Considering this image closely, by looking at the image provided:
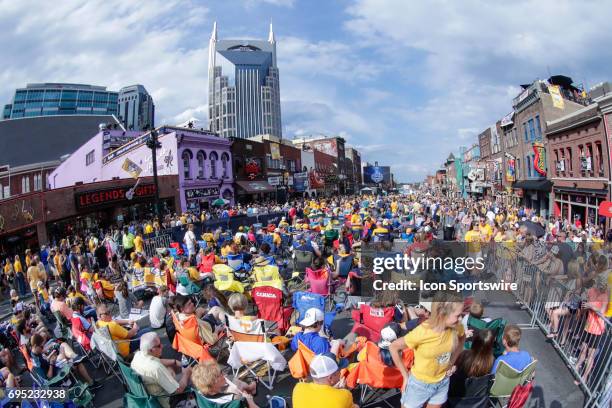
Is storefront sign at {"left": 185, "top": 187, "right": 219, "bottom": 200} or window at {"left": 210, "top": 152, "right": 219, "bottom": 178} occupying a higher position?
window at {"left": 210, "top": 152, "right": 219, "bottom": 178}

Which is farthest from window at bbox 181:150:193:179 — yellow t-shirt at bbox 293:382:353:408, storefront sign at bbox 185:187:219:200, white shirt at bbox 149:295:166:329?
yellow t-shirt at bbox 293:382:353:408

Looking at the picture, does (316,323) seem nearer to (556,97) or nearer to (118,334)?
(118,334)

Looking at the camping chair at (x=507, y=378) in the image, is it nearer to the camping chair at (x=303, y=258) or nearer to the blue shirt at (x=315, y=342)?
the blue shirt at (x=315, y=342)

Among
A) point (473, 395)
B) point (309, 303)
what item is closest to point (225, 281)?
point (309, 303)

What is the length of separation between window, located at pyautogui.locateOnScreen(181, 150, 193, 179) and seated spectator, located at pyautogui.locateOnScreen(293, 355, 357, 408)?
30.0m

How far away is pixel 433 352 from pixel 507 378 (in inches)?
54.0

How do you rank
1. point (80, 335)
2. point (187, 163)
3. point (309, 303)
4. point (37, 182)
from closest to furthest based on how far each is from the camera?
point (80, 335) < point (309, 303) < point (187, 163) < point (37, 182)

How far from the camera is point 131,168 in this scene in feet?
92.8

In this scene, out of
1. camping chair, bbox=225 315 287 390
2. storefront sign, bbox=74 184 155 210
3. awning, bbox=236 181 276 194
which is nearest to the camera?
camping chair, bbox=225 315 287 390

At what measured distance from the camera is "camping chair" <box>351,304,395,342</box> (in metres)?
5.78

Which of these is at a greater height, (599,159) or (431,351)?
(599,159)

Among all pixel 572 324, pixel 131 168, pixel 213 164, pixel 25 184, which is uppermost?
pixel 213 164

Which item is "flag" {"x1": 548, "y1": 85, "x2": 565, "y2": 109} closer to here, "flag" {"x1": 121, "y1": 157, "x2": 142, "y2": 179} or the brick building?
the brick building

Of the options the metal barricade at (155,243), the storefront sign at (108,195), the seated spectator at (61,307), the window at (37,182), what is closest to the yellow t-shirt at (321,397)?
the seated spectator at (61,307)
